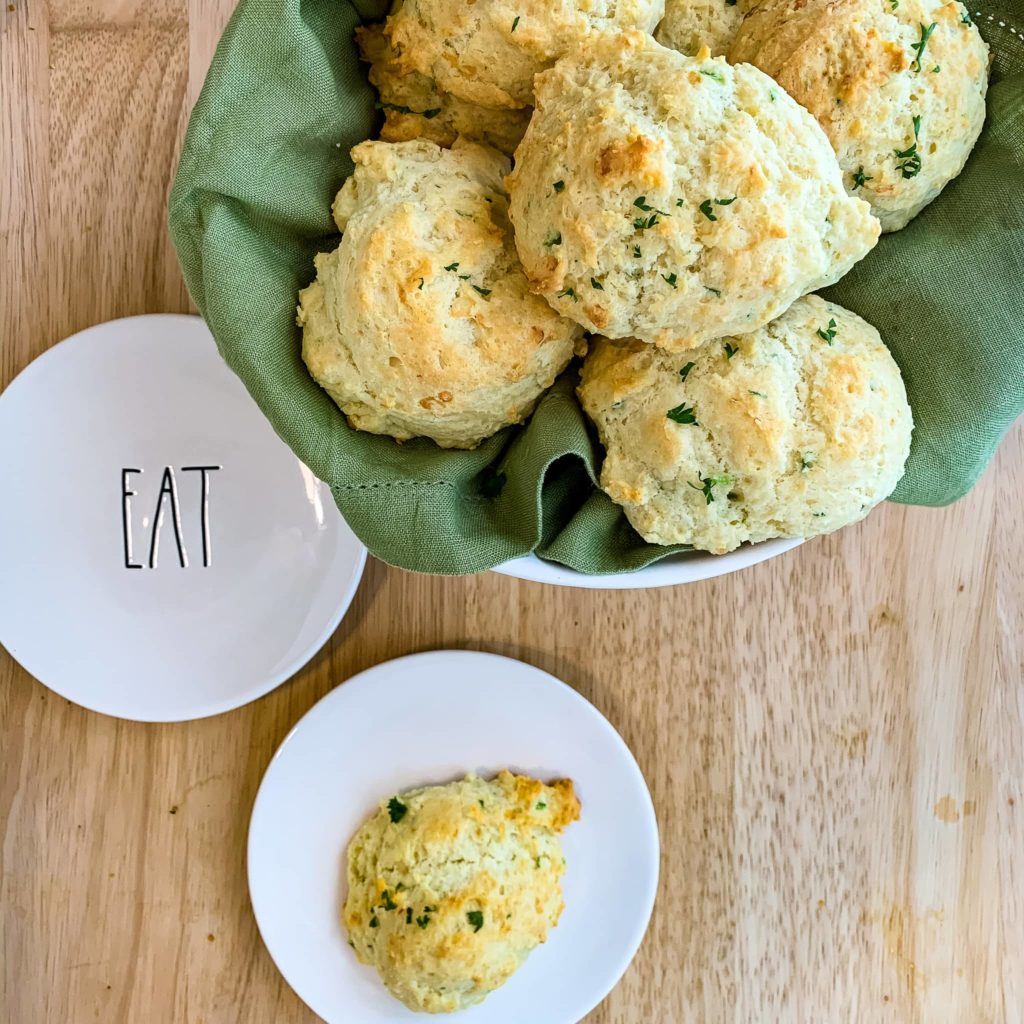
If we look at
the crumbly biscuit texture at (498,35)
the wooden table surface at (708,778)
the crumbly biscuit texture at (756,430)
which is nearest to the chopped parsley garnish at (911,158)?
the crumbly biscuit texture at (756,430)

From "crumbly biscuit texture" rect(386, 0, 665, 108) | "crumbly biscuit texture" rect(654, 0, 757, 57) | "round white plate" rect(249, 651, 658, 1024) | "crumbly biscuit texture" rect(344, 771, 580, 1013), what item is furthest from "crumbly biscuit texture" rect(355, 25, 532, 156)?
"crumbly biscuit texture" rect(344, 771, 580, 1013)

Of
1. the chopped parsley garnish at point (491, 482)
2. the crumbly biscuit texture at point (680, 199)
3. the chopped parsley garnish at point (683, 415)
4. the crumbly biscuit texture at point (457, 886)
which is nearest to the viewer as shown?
the crumbly biscuit texture at point (680, 199)

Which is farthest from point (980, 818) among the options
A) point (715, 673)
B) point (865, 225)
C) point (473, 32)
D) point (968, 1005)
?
A: point (473, 32)

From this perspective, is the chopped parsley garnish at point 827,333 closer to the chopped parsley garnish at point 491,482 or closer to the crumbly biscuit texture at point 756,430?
the crumbly biscuit texture at point 756,430

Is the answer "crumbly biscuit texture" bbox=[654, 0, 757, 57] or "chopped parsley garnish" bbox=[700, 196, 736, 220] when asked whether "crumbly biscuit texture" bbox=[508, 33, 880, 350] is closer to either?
"chopped parsley garnish" bbox=[700, 196, 736, 220]

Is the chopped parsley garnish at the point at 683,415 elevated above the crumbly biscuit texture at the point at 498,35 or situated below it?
below

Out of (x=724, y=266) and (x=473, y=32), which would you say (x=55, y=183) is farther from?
(x=724, y=266)

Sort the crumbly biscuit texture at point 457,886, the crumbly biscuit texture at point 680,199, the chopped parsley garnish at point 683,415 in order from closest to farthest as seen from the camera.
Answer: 1. the crumbly biscuit texture at point 680,199
2. the chopped parsley garnish at point 683,415
3. the crumbly biscuit texture at point 457,886

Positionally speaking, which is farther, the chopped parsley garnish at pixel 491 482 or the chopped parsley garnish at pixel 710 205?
the chopped parsley garnish at pixel 491 482

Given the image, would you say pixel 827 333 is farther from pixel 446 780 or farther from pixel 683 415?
pixel 446 780
